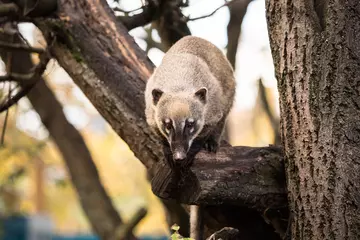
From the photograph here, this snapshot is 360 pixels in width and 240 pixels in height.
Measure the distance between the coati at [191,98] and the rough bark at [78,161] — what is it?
2724 millimetres

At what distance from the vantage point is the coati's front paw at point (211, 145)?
4.57m

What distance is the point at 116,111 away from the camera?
17.1 ft

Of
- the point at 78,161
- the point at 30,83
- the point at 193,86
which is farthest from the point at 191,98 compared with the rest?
the point at 78,161

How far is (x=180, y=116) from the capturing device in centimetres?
447

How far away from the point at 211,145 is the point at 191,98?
0.36 meters

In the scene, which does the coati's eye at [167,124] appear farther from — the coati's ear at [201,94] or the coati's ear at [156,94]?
the coati's ear at [201,94]

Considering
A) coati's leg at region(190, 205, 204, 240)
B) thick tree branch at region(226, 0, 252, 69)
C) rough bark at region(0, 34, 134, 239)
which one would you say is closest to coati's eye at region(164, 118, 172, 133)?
coati's leg at region(190, 205, 204, 240)

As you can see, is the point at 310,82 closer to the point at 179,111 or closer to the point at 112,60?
the point at 179,111

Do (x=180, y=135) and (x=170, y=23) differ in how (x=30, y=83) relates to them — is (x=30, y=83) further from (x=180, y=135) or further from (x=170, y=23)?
(x=180, y=135)

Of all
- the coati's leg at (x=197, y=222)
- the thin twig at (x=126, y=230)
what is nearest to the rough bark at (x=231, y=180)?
the coati's leg at (x=197, y=222)

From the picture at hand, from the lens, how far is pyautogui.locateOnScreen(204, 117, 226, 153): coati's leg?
4.63 metres

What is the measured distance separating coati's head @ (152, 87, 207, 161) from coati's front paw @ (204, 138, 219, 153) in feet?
0.39

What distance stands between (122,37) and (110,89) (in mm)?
508

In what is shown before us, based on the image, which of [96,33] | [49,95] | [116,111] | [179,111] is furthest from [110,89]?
[49,95]
